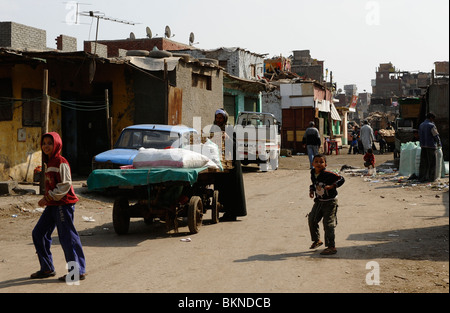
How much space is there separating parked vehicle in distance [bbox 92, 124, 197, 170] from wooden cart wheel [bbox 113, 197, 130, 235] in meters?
3.45

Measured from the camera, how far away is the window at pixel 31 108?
1711cm

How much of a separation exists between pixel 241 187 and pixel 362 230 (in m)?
2.49

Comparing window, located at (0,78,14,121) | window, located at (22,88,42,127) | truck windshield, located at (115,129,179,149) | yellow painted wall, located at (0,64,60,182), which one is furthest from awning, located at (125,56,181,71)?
truck windshield, located at (115,129,179,149)

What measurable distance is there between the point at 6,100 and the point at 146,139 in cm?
528

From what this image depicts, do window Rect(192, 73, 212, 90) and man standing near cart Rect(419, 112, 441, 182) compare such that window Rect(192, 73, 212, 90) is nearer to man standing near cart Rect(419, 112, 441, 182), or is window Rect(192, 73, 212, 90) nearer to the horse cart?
man standing near cart Rect(419, 112, 441, 182)

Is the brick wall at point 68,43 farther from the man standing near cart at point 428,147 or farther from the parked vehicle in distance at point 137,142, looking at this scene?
the man standing near cart at point 428,147

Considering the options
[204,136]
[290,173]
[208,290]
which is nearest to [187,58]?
[290,173]

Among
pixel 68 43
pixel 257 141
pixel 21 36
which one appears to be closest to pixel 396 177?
pixel 257 141

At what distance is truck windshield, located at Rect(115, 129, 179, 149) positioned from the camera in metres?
13.5

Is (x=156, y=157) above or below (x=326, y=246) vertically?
above

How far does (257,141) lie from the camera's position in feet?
74.7

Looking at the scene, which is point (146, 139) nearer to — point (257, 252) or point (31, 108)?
point (31, 108)

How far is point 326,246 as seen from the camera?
7789mm
